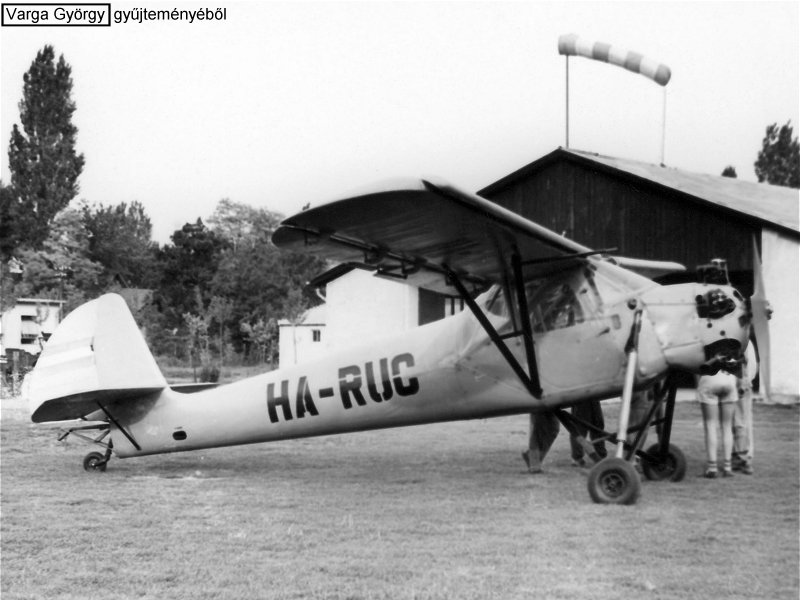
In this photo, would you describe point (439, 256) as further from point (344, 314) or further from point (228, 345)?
point (228, 345)

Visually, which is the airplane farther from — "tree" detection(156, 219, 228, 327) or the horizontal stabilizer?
"tree" detection(156, 219, 228, 327)

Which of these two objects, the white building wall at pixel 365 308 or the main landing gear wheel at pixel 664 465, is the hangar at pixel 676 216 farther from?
the main landing gear wheel at pixel 664 465

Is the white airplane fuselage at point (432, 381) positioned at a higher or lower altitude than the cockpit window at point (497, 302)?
lower

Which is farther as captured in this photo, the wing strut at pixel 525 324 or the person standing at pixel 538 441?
the person standing at pixel 538 441

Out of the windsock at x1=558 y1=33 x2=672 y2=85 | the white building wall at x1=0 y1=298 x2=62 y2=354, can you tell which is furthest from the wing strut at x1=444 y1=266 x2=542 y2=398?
the white building wall at x1=0 y1=298 x2=62 y2=354

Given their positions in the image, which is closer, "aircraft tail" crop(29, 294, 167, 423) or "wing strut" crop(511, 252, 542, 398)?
"wing strut" crop(511, 252, 542, 398)

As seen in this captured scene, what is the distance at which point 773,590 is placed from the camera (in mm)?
4703

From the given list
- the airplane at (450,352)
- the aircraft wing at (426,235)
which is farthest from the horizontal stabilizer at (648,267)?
the aircraft wing at (426,235)

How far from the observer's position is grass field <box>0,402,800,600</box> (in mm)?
4785

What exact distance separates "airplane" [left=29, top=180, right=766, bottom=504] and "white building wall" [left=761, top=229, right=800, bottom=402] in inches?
433

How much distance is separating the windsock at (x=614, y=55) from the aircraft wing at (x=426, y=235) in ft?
7.48

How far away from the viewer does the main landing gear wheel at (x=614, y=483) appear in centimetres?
701

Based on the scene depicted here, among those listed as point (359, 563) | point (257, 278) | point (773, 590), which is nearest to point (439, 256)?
point (359, 563)

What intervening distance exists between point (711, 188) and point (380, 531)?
19344 mm
